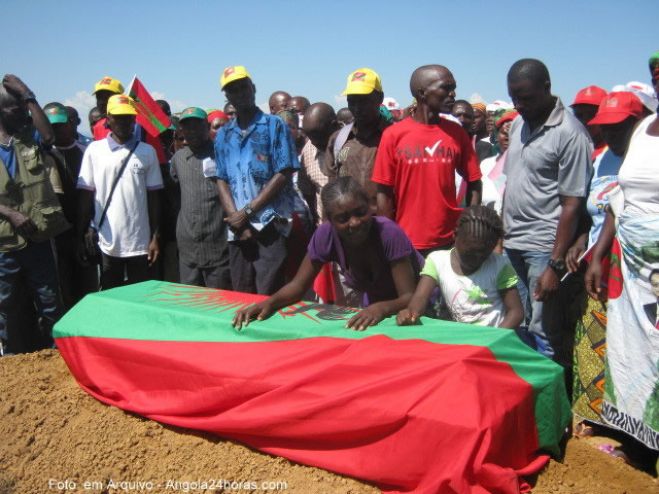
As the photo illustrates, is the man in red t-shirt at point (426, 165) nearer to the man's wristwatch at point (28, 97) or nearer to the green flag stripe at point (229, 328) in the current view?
the green flag stripe at point (229, 328)

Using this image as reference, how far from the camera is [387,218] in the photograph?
11.1ft

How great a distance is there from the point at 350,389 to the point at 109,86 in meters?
4.24

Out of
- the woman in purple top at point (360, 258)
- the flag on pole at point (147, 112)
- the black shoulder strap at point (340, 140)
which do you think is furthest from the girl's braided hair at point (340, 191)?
the flag on pole at point (147, 112)

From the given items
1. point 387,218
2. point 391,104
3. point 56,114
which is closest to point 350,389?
point 387,218

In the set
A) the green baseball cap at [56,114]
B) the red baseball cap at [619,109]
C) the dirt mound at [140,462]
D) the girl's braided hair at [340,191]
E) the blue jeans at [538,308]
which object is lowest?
the dirt mound at [140,462]

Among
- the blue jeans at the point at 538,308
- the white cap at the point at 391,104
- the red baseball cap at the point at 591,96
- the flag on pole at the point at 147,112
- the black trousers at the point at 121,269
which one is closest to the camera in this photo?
the blue jeans at the point at 538,308

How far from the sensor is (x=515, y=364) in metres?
2.63

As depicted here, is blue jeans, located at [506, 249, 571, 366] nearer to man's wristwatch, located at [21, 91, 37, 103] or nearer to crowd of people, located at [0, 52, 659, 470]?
crowd of people, located at [0, 52, 659, 470]

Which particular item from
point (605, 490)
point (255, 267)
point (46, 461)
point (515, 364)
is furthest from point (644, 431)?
point (46, 461)

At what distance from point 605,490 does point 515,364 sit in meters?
0.62

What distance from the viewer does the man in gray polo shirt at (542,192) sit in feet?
11.0

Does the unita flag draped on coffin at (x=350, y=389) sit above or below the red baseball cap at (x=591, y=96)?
below

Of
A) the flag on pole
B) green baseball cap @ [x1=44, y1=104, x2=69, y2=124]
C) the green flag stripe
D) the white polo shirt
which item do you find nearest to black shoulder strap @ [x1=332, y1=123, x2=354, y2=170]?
the green flag stripe

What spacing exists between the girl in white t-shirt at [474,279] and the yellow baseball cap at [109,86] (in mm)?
3771
